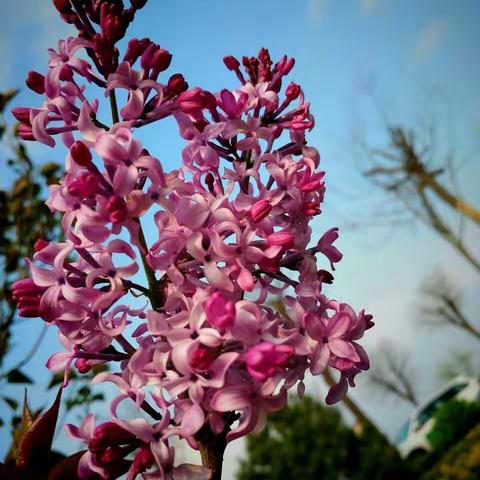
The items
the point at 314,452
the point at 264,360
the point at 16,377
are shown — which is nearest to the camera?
the point at 264,360

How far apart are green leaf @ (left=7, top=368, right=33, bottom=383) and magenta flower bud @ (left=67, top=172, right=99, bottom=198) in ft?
2.87

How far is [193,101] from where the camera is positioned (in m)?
0.59

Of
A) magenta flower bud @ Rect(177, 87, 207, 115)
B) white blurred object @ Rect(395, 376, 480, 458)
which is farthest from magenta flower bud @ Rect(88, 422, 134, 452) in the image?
white blurred object @ Rect(395, 376, 480, 458)

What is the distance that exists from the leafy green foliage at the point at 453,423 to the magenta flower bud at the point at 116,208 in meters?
7.04

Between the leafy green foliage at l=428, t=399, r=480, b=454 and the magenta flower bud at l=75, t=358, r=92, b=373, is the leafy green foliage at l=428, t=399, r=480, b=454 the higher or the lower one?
the lower one

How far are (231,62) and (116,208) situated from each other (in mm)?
420

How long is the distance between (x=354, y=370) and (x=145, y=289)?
26cm

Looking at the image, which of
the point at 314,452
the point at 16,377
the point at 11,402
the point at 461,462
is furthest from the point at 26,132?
the point at 461,462

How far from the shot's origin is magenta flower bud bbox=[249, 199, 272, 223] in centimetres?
56

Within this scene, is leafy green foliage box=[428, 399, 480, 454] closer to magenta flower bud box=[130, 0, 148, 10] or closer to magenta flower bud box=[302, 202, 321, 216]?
magenta flower bud box=[302, 202, 321, 216]

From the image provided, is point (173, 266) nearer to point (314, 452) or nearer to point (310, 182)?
point (310, 182)

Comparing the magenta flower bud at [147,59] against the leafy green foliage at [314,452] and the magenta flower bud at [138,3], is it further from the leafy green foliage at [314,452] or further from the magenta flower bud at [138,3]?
the leafy green foliage at [314,452]

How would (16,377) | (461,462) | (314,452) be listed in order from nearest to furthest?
(16,377) < (461,462) < (314,452)

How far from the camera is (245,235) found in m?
0.57
